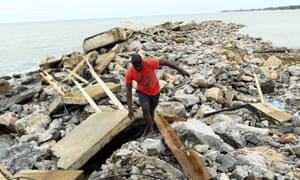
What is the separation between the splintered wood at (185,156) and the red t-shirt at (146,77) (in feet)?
1.91

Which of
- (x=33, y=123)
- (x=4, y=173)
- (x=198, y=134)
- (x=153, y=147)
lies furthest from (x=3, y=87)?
(x=198, y=134)

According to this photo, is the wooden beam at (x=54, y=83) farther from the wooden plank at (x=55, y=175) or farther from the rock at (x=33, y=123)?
the wooden plank at (x=55, y=175)

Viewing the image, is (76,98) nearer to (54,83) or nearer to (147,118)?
(147,118)

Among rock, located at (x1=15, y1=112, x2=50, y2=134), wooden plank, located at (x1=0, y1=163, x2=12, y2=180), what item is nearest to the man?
wooden plank, located at (x1=0, y1=163, x2=12, y2=180)

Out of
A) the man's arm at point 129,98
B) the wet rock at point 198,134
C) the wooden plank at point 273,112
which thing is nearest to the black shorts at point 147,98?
the man's arm at point 129,98

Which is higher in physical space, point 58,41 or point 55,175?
point 55,175

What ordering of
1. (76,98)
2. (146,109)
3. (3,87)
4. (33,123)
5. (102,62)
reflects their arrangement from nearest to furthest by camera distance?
(146,109)
(33,123)
(76,98)
(3,87)
(102,62)

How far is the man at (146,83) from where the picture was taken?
4293 millimetres

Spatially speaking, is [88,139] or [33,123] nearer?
[88,139]

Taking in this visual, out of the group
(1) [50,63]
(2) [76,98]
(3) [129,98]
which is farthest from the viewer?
(1) [50,63]

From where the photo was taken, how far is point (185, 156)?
3635mm

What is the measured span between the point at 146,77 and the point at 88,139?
4.01 feet

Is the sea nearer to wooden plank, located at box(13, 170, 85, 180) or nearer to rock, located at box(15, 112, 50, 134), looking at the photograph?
rock, located at box(15, 112, 50, 134)

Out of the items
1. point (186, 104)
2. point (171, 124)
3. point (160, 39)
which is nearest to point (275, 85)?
point (186, 104)
